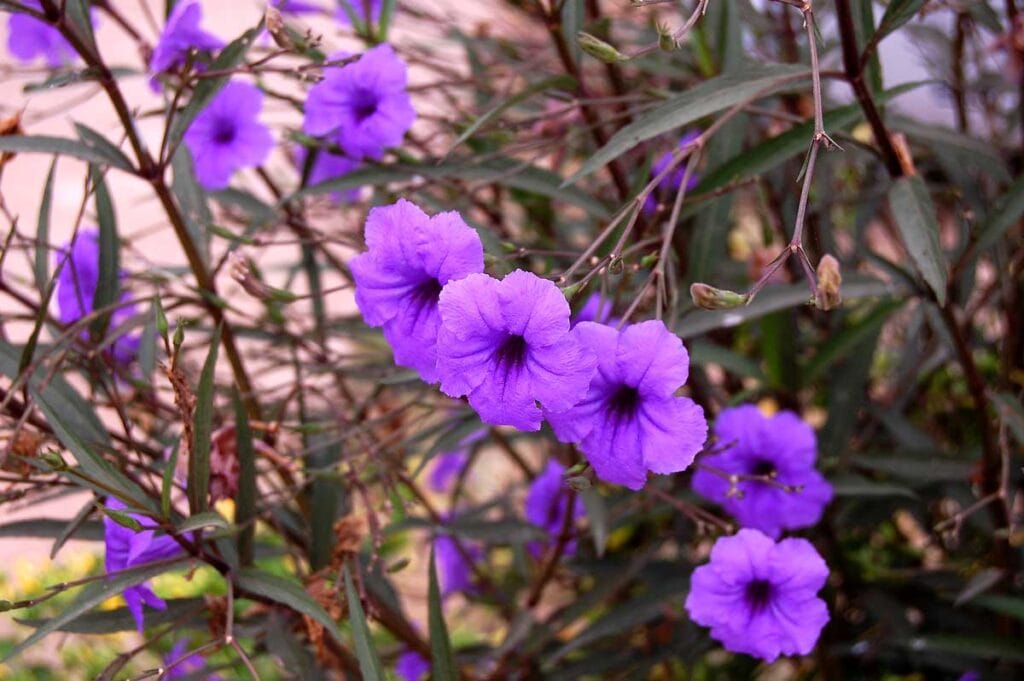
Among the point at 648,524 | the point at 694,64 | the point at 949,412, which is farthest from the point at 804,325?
the point at 694,64

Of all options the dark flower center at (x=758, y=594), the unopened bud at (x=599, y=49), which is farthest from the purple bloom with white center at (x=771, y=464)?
the unopened bud at (x=599, y=49)

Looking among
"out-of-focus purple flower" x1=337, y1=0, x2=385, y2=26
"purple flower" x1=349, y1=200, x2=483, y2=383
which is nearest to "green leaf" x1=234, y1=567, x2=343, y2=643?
"purple flower" x1=349, y1=200, x2=483, y2=383

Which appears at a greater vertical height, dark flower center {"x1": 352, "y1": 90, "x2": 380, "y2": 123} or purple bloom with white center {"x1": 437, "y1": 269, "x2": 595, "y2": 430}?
dark flower center {"x1": 352, "y1": 90, "x2": 380, "y2": 123}

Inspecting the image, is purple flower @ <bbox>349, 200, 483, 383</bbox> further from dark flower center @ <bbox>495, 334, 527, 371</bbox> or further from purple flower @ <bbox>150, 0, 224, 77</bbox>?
purple flower @ <bbox>150, 0, 224, 77</bbox>

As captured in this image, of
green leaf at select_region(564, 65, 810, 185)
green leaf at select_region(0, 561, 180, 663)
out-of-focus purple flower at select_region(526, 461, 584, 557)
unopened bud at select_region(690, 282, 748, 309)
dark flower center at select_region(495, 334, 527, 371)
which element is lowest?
out-of-focus purple flower at select_region(526, 461, 584, 557)

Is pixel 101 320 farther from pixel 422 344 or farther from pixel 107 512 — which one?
pixel 422 344

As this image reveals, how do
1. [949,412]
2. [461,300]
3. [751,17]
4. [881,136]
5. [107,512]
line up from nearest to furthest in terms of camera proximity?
[461,300] < [107,512] < [881,136] < [751,17] < [949,412]
